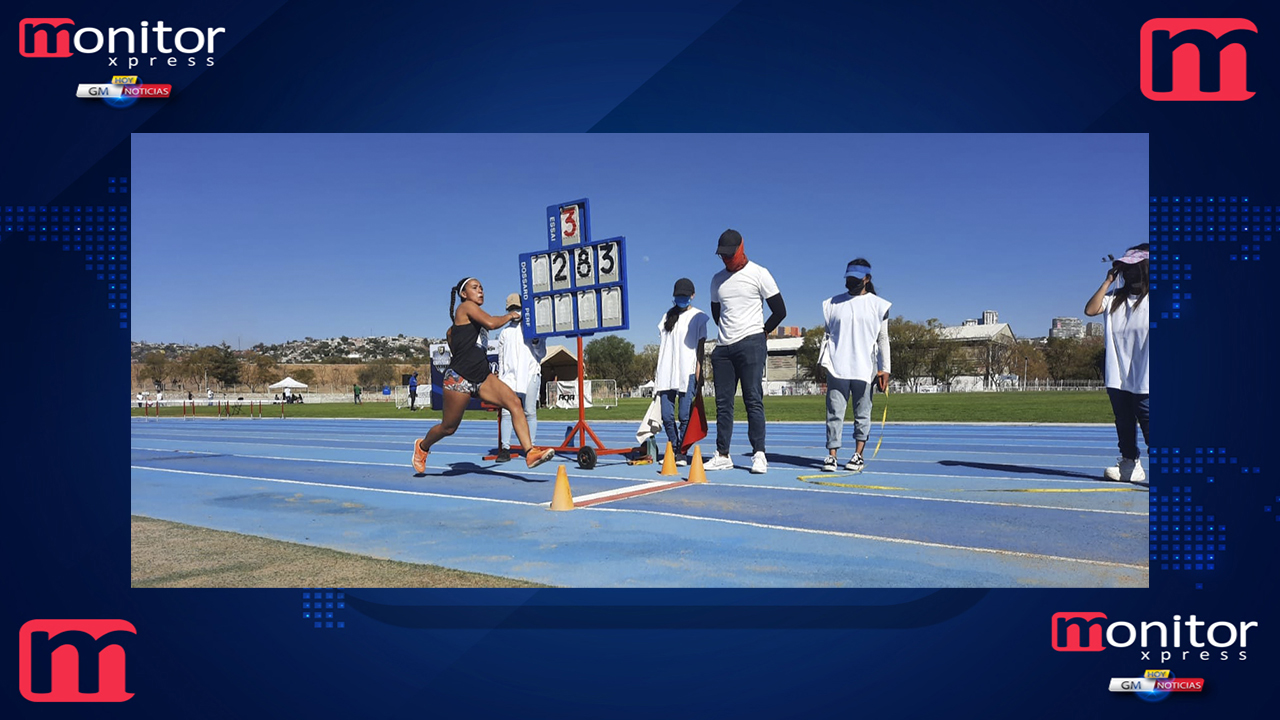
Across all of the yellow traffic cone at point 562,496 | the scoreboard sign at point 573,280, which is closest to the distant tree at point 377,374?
the scoreboard sign at point 573,280

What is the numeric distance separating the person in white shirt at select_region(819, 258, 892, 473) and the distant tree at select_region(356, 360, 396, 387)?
1902 inches

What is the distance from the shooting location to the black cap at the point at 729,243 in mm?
8664

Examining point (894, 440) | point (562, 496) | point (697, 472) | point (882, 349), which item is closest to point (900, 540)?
point (562, 496)

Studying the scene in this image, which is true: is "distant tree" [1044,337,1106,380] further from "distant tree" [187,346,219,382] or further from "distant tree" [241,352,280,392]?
"distant tree" [241,352,280,392]

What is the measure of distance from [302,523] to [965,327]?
58.8m

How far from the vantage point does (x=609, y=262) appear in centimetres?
900

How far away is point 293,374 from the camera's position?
2717 inches

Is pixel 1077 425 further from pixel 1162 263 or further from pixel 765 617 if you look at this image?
pixel 765 617

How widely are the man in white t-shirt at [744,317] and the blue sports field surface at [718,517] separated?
960 mm

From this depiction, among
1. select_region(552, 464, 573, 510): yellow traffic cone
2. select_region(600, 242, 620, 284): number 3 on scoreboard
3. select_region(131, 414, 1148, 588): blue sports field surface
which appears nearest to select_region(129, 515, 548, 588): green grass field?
select_region(131, 414, 1148, 588): blue sports field surface

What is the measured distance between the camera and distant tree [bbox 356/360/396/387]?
56.2 metres

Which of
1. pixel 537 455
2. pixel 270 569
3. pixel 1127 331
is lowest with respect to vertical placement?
pixel 270 569

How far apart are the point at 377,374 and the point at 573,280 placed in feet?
172

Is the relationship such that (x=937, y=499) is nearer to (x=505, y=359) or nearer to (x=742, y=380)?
(x=742, y=380)
